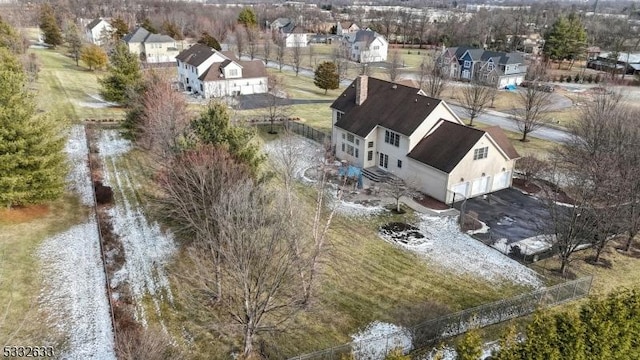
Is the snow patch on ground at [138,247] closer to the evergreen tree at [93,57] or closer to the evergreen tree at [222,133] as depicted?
the evergreen tree at [222,133]

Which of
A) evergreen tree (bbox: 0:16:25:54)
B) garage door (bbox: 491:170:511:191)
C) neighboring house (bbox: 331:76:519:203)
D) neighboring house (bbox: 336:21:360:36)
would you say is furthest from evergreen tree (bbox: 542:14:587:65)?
evergreen tree (bbox: 0:16:25:54)

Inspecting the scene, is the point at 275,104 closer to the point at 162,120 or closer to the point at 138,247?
the point at 162,120

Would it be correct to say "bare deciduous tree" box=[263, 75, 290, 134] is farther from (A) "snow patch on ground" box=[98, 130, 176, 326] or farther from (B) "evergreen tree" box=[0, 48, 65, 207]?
(B) "evergreen tree" box=[0, 48, 65, 207]

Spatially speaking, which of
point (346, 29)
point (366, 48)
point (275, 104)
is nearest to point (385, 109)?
point (275, 104)

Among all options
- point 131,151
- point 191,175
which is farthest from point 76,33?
point 191,175

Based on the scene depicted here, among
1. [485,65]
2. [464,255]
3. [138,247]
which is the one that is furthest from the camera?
[485,65]
